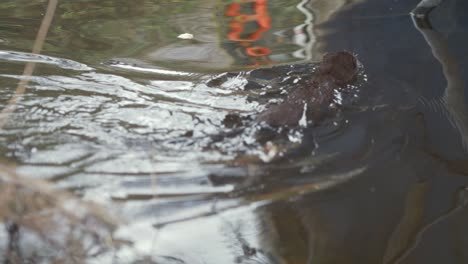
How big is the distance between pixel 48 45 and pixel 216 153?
196cm

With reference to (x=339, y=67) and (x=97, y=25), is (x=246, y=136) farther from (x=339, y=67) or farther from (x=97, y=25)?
(x=97, y=25)

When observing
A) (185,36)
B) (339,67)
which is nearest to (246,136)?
(339,67)

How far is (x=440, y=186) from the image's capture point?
9.44 ft

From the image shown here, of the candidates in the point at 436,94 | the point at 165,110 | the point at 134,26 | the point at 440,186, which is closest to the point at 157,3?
the point at 134,26

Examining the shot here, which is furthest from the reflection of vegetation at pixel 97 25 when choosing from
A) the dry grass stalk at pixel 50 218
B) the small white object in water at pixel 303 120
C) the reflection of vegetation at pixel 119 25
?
the dry grass stalk at pixel 50 218

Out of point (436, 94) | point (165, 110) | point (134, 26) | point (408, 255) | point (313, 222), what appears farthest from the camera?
point (134, 26)

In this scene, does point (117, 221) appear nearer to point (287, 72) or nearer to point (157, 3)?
point (287, 72)

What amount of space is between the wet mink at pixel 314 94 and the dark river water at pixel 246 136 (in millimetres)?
72

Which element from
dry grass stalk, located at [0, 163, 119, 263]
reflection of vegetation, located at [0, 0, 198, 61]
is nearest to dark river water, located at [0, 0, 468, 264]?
reflection of vegetation, located at [0, 0, 198, 61]

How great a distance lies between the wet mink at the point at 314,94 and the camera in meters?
3.24

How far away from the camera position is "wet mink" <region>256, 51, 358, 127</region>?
3.24 m

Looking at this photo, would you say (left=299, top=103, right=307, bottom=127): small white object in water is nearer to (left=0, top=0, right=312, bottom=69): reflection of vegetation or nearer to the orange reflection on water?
the orange reflection on water

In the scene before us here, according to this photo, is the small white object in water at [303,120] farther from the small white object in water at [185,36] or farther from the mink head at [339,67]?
the small white object in water at [185,36]

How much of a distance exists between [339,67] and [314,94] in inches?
13.3
